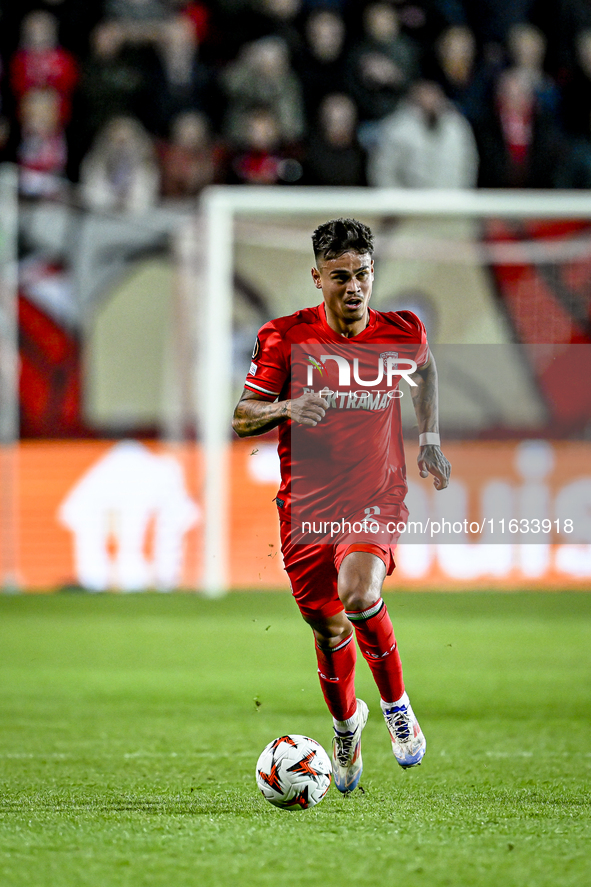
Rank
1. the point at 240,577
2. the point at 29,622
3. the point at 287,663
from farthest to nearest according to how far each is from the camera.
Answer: the point at 240,577
the point at 29,622
the point at 287,663

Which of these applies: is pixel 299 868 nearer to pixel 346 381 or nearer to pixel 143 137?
pixel 346 381

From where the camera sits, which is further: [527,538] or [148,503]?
[148,503]

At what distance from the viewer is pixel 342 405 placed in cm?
441

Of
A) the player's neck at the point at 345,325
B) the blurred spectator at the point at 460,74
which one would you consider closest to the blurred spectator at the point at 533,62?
the blurred spectator at the point at 460,74

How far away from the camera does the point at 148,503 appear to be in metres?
11.3

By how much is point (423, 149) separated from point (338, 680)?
821 centimetres

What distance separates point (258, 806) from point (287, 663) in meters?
3.68

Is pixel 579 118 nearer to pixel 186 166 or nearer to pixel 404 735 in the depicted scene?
pixel 186 166

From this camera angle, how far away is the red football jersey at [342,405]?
14.4 ft

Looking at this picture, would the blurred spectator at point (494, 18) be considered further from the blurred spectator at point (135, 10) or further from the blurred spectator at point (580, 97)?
the blurred spectator at point (135, 10)

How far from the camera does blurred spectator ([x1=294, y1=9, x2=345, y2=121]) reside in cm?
1309

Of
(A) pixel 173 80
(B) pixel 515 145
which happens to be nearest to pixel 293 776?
(B) pixel 515 145

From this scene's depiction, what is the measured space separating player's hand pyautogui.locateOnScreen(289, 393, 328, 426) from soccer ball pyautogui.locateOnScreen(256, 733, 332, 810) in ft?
3.46

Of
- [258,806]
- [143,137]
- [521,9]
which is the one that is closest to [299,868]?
[258,806]
